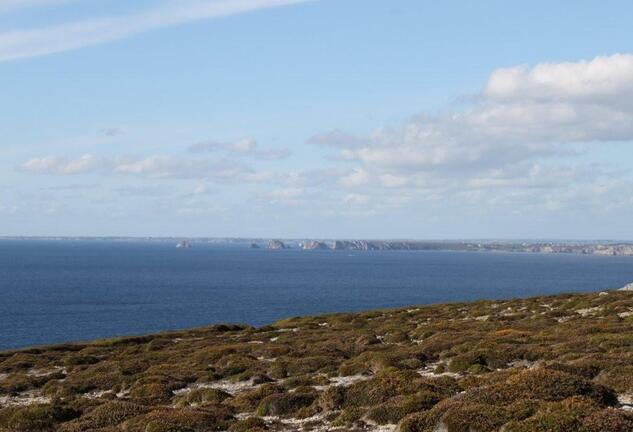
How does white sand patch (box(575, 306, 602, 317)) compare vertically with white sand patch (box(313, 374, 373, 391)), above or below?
above

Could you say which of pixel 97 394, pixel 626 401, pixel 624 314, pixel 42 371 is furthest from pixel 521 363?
pixel 42 371

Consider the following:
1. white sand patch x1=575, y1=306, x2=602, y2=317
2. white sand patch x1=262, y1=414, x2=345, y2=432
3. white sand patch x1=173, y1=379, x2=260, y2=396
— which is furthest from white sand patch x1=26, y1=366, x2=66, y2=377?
white sand patch x1=575, y1=306, x2=602, y2=317

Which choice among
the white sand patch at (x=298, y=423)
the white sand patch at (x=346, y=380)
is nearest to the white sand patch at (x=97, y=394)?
the white sand patch at (x=346, y=380)

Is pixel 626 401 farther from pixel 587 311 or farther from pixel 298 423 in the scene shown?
pixel 587 311

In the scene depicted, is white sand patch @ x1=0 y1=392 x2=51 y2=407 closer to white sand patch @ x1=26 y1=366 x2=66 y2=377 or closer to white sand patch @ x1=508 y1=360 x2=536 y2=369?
white sand patch @ x1=26 y1=366 x2=66 y2=377

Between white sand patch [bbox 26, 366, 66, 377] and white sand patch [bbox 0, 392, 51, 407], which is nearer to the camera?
white sand patch [bbox 0, 392, 51, 407]

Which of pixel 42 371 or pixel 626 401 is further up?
pixel 626 401

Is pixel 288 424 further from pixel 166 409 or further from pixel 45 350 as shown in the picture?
pixel 45 350

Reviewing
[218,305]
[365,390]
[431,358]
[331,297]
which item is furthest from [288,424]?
[331,297]
